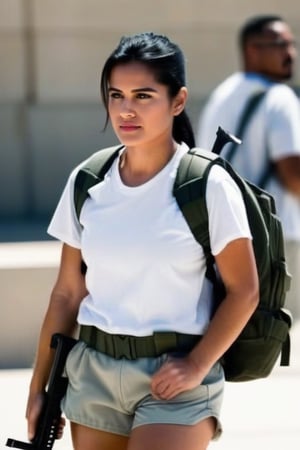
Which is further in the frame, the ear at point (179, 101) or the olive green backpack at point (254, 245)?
the ear at point (179, 101)

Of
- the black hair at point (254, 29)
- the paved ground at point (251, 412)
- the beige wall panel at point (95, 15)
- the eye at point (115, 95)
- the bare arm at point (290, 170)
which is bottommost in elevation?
the paved ground at point (251, 412)

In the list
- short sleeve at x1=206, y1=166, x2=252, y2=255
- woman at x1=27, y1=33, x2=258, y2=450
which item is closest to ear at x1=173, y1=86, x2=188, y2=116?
woman at x1=27, y1=33, x2=258, y2=450

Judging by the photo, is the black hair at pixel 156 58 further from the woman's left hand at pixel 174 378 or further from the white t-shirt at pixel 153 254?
the woman's left hand at pixel 174 378

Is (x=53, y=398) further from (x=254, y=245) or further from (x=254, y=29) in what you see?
(x=254, y=29)

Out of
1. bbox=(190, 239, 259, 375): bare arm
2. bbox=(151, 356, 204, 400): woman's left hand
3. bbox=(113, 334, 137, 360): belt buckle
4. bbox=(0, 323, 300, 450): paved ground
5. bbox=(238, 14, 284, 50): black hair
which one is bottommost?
bbox=(0, 323, 300, 450): paved ground

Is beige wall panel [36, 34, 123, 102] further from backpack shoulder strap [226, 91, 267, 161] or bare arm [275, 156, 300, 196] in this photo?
bare arm [275, 156, 300, 196]

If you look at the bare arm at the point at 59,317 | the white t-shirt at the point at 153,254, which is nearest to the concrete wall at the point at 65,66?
the bare arm at the point at 59,317

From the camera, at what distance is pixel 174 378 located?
11.2ft

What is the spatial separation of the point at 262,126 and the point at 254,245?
294cm

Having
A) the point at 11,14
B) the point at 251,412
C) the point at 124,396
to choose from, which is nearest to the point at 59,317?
the point at 124,396

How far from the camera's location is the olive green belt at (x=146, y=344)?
3.48 metres

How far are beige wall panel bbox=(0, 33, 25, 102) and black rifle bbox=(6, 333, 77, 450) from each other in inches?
285

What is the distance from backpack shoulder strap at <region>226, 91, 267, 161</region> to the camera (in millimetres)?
6422

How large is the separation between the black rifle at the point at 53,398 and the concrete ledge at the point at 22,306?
351cm
